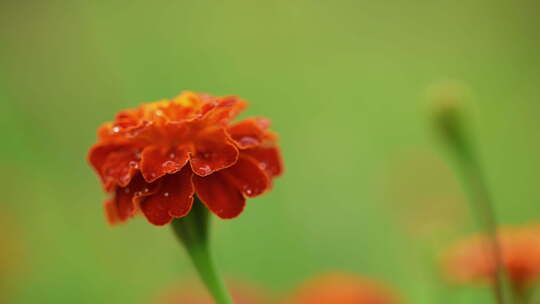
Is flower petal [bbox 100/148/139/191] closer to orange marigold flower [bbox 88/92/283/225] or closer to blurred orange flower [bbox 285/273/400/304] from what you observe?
orange marigold flower [bbox 88/92/283/225]

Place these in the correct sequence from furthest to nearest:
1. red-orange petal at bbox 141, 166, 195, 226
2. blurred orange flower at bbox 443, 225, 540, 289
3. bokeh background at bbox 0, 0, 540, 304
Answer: bokeh background at bbox 0, 0, 540, 304, blurred orange flower at bbox 443, 225, 540, 289, red-orange petal at bbox 141, 166, 195, 226

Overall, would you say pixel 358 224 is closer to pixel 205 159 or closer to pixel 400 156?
pixel 400 156

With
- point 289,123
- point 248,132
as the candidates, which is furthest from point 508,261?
point 289,123

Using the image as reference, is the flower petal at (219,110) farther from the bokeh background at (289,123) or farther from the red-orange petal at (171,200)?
the bokeh background at (289,123)

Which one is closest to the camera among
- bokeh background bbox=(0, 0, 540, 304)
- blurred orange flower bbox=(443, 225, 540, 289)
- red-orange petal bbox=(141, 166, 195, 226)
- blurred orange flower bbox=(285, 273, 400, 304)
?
red-orange petal bbox=(141, 166, 195, 226)

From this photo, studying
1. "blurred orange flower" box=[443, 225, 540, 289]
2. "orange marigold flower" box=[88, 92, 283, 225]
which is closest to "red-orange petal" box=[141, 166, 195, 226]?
"orange marigold flower" box=[88, 92, 283, 225]
